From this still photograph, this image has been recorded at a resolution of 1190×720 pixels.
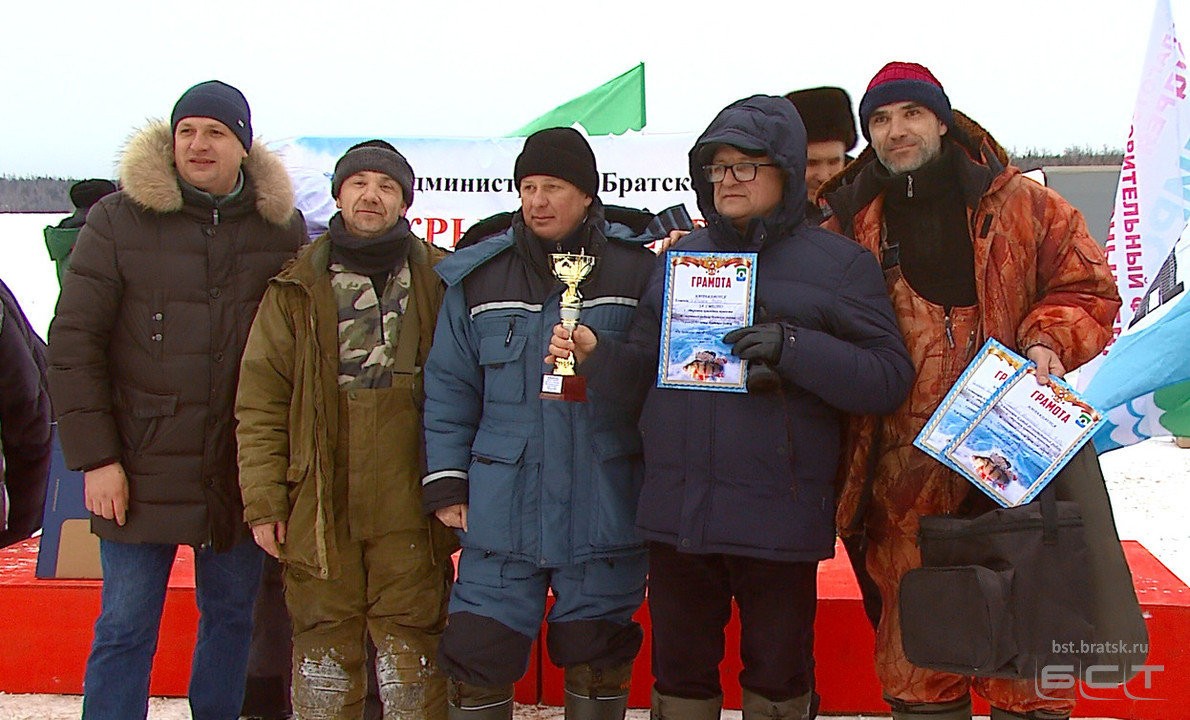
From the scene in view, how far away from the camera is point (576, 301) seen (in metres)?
2.26

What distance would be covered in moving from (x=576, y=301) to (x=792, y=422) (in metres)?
0.61

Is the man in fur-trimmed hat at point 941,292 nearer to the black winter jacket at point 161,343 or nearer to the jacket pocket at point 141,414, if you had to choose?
the black winter jacket at point 161,343

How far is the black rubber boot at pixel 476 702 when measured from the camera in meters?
2.40

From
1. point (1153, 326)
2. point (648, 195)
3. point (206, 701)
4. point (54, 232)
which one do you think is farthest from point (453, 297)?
point (648, 195)

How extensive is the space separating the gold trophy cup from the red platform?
54.8 inches

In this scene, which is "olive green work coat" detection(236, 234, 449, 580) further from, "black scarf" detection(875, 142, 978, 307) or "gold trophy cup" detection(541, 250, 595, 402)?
"black scarf" detection(875, 142, 978, 307)

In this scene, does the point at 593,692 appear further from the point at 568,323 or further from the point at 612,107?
the point at 612,107

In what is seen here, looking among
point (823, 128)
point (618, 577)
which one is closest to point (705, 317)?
point (618, 577)

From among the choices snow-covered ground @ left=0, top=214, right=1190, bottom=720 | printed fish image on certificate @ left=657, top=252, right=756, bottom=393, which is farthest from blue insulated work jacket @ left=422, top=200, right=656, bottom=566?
snow-covered ground @ left=0, top=214, right=1190, bottom=720

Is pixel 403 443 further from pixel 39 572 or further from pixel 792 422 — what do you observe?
pixel 39 572

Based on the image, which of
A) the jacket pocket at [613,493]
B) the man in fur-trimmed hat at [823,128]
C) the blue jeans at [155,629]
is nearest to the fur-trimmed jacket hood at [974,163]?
the man in fur-trimmed hat at [823,128]

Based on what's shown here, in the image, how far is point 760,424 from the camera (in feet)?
7.14

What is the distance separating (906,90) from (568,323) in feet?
3.37

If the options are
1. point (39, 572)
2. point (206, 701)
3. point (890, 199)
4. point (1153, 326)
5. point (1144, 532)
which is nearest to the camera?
point (890, 199)
